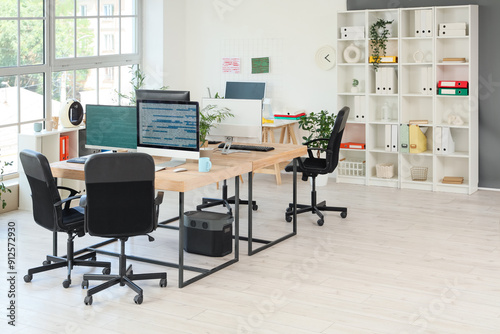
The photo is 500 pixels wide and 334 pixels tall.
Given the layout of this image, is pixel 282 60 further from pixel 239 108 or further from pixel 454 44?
pixel 239 108

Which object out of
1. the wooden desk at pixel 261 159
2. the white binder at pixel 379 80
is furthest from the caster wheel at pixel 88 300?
the white binder at pixel 379 80

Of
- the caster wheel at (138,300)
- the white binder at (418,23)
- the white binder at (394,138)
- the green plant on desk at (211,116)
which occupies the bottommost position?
the caster wheel at (138,300)

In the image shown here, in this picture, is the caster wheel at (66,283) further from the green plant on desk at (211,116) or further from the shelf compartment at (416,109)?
the shelf compartment at (416,109)

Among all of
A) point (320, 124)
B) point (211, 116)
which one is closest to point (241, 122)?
point (211, 116)

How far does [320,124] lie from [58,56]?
3.10m

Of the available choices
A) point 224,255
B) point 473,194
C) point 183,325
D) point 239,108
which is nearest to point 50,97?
point 239,108

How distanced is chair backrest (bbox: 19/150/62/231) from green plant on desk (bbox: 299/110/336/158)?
404 centimetres

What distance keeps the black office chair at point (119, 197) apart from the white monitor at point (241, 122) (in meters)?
1.54

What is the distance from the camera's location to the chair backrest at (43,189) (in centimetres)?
445

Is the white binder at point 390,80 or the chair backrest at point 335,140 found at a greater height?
the white binder at point 390,80

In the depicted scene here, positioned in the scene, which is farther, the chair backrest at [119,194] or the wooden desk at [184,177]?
the wooden desk at [184,177]

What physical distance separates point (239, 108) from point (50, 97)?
9.11 feet

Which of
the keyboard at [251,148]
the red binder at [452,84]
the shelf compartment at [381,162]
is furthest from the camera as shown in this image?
the shelf compartment at [381,162]

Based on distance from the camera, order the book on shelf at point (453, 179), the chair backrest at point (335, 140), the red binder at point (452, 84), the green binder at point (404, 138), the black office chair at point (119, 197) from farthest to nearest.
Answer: the green binder at point (404, 138)
the book on shelf at point (453, 179)
the red binder at point (452, 84)
the chair backrest at point (335, 140)
the black office chair at point (119, 197)
